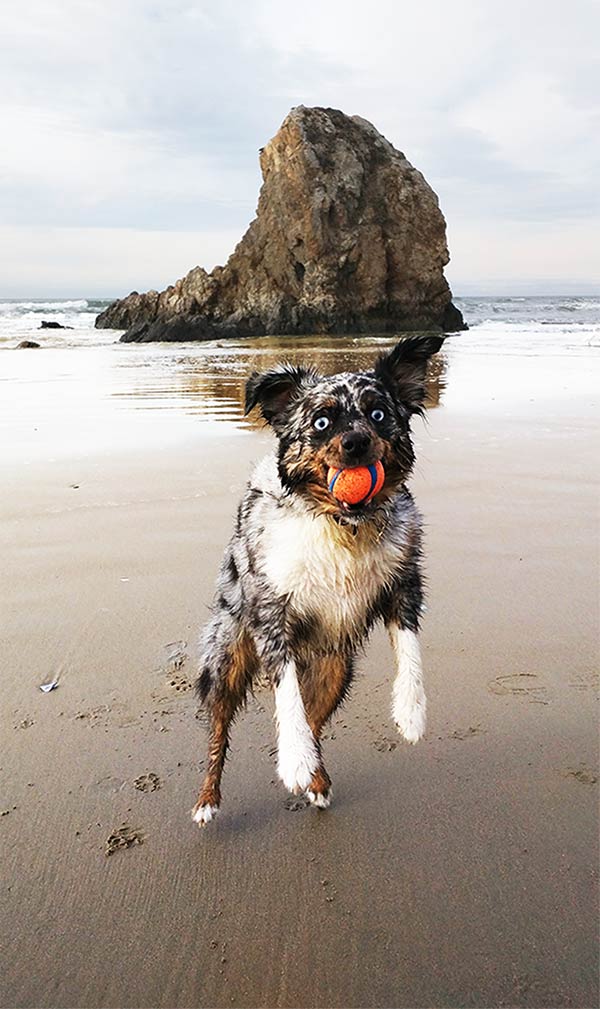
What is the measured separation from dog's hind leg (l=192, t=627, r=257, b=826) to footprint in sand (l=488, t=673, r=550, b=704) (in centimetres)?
141

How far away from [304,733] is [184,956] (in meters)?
0.94

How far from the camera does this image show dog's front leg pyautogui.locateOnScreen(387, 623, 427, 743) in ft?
10.8

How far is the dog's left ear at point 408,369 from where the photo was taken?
352cm

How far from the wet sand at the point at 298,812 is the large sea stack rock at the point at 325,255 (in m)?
38.8

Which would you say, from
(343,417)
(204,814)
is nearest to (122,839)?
(204,814)

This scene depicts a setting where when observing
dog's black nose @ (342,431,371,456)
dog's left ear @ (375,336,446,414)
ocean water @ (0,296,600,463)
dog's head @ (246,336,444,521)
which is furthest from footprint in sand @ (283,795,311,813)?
ocean water @ (0,296,600,463)

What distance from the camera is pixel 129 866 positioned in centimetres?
292

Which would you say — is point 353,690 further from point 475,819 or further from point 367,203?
point 367,203

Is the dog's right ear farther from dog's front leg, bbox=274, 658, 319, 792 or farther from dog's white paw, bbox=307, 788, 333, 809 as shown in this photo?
dog's white paw, bbox=307, 788, 333, 809

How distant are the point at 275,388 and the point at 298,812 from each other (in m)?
1.88

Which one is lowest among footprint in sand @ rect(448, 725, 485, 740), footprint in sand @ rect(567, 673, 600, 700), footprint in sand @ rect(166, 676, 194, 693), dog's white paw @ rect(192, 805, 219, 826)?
footprint in sand @ rect(166, 676, 194, 693)

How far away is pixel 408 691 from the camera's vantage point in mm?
3322

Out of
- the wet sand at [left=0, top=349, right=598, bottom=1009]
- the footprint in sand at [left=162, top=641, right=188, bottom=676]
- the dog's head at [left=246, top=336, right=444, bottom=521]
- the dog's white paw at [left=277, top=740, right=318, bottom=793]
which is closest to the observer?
the wet sand at [left=0, top=349, right=598, bottom=1009]

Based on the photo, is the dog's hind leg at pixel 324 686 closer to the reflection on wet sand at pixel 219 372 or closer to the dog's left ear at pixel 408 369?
the dog's left ear at pixel 408 369
